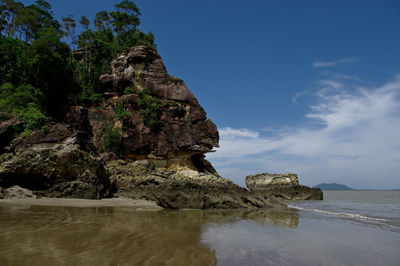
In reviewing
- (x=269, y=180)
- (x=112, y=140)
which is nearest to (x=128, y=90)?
(x=112, y=140)

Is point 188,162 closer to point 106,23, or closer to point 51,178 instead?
point 51,178

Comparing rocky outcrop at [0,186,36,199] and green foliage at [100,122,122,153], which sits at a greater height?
green foliage at [100,122,122,153]

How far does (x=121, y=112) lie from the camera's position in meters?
26.4

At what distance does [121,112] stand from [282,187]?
21630 mm

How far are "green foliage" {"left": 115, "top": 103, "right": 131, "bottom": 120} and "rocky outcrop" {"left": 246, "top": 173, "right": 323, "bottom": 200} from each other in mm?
16282

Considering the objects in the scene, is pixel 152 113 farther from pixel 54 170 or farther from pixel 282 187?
pixel 282 187

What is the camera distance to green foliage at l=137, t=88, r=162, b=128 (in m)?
26.8

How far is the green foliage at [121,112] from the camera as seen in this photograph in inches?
1032

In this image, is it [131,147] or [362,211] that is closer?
[362,211]

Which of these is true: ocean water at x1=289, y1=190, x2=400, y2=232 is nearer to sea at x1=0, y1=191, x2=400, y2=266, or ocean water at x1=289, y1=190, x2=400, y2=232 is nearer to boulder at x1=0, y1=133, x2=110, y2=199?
sea at x1=0, y1=191, x2=400, y2=266

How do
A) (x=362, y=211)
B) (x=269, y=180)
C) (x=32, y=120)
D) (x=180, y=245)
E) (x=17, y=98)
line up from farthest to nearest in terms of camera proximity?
(x=269, y=180)
(x=17, y=98)
(x=32, y=120)
(x=362, y=211)
(x=180, y=245)

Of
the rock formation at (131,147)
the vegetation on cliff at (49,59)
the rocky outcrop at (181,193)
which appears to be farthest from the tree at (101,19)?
the rocky outcrop at (181,193)

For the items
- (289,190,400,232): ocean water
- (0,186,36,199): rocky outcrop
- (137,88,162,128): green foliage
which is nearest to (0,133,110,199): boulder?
(0,186,36,199): rocky outcrop

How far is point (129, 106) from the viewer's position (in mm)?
27172
